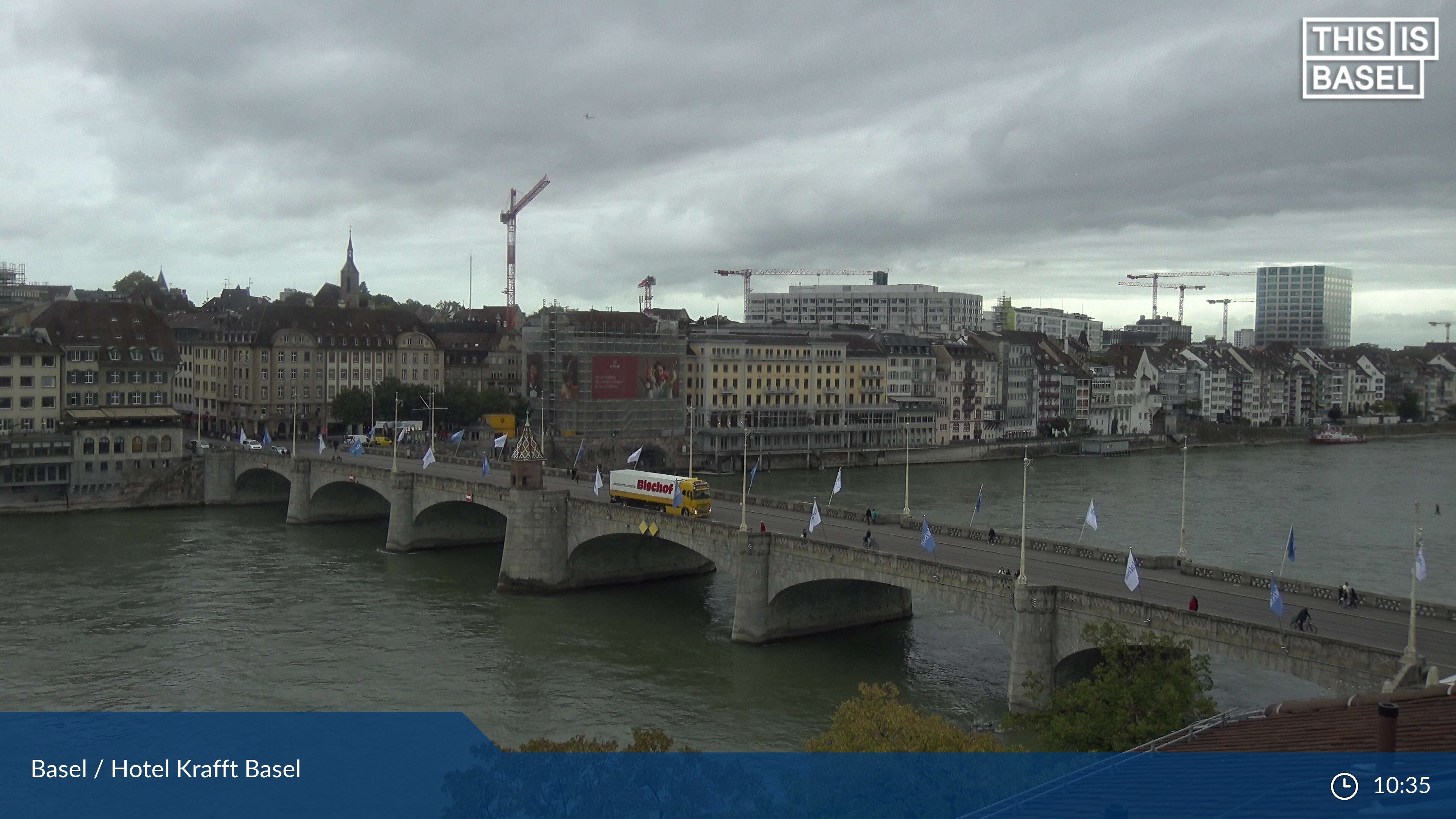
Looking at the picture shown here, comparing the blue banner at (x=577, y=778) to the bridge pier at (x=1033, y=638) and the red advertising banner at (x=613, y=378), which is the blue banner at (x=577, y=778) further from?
the red advertising banner at (x=613, y=378)

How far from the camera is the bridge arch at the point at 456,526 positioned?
211 ft

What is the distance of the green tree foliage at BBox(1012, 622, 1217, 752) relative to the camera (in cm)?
2372

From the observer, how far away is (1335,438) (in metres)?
168

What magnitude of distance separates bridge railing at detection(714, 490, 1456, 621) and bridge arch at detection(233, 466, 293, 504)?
43.9 m

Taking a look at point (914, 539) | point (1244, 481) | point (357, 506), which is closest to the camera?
point (914, 539)

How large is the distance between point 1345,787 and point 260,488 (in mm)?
81938

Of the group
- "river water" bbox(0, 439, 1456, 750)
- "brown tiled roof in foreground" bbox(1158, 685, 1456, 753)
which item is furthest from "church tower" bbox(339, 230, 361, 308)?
"brown tiled roof in foreground" bbox(1158, 685, 1456, 753)

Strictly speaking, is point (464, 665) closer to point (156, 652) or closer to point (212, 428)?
point (156, 652)

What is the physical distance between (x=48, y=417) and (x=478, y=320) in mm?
75934

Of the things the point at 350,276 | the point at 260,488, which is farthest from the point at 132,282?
the point at 260,488

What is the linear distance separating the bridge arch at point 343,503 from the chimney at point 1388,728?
65519mm

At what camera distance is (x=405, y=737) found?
111ft

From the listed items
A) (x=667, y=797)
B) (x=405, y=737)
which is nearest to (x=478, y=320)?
(x=405, y=737)

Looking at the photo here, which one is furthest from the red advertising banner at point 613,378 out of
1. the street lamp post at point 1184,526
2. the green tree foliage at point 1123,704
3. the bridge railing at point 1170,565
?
the green tree foliage at point 1123,704
